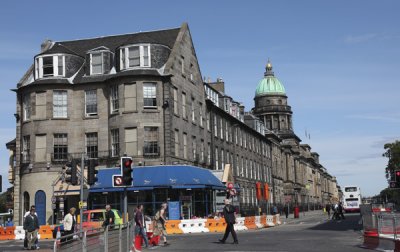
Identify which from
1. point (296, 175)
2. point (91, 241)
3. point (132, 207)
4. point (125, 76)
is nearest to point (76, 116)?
point (125, 76)

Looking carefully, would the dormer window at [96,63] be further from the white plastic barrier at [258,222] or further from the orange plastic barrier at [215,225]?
the white plastic barrier at [258,222]

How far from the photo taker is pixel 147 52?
41.7m

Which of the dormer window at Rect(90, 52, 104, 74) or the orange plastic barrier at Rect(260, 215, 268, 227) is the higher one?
the dormer window at Rect(90, 52, 104, 74)

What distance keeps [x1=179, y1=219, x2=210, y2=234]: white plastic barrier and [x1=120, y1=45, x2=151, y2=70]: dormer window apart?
517 inches

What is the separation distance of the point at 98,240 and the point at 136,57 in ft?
98.8

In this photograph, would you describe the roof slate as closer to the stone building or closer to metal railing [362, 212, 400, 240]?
the stone building

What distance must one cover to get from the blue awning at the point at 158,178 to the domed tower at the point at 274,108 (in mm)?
87986

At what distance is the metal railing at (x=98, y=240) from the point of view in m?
10.3

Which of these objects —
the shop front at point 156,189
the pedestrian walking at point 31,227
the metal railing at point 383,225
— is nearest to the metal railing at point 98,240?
the pedestrian walking at point 31,227

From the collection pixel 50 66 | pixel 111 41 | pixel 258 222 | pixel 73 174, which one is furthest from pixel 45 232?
pixel 111 41

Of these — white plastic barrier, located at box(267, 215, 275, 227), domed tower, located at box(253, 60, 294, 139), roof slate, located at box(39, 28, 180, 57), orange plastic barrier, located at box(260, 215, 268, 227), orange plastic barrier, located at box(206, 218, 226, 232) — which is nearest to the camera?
orange plastic barrier, located at box(206, 218, 226, 232)

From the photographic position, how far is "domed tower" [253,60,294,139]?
415ft

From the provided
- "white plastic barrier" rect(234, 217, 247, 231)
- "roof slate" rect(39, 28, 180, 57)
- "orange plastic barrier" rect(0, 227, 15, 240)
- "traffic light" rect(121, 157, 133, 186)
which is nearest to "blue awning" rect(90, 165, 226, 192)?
"white plastic barrier" rect(234, 217, 247, 231)

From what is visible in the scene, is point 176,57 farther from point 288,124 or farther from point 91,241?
point 288,124
